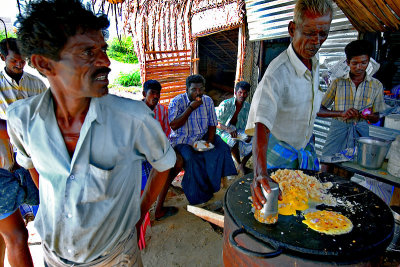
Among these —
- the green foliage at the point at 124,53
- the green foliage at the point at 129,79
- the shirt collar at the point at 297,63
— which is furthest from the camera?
the green foliage at the point at 124,53

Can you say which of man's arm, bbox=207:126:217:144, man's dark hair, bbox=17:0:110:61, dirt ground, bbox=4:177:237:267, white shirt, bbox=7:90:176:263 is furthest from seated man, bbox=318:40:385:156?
man's dark hair, bbox=17:0:110:61

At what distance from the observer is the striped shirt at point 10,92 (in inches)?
106

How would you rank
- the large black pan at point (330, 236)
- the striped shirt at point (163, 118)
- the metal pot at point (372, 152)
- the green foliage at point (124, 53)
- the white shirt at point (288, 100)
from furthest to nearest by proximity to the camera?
the green foliage at point (124, 53) → the striped shirt at point (163, 118) → the metal pot at point (372, 152) → the white shirt at point (288, 100) → the large black pan at point (330, 236)

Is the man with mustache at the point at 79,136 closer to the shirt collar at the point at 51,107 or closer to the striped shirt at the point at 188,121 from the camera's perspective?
the shirt collar at the point at 51,107

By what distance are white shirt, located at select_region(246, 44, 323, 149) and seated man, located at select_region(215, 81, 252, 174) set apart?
8.13 feet

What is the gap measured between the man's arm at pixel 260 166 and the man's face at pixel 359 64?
2.20m

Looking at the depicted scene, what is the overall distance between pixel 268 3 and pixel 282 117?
362 cm

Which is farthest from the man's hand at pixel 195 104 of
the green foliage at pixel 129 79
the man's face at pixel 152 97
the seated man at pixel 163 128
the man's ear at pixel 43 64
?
the green foliage at pixel 129 79

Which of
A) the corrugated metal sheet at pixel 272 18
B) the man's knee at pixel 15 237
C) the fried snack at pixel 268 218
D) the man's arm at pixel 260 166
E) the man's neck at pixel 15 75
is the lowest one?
the man's knee at pixel 15 237

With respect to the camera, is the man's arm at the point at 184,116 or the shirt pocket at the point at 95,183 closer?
the shirt pocket at the point at 95,183

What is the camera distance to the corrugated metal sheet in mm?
3955

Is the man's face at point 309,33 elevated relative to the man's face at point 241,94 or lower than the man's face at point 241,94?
elevated

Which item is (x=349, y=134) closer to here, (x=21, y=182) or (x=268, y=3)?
(x=268, y=3)

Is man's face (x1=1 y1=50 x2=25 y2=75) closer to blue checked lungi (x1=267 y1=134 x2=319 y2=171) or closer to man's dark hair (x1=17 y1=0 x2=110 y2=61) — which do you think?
man's dark hair (x1=17 y1=0 x2=110 y2=61)
